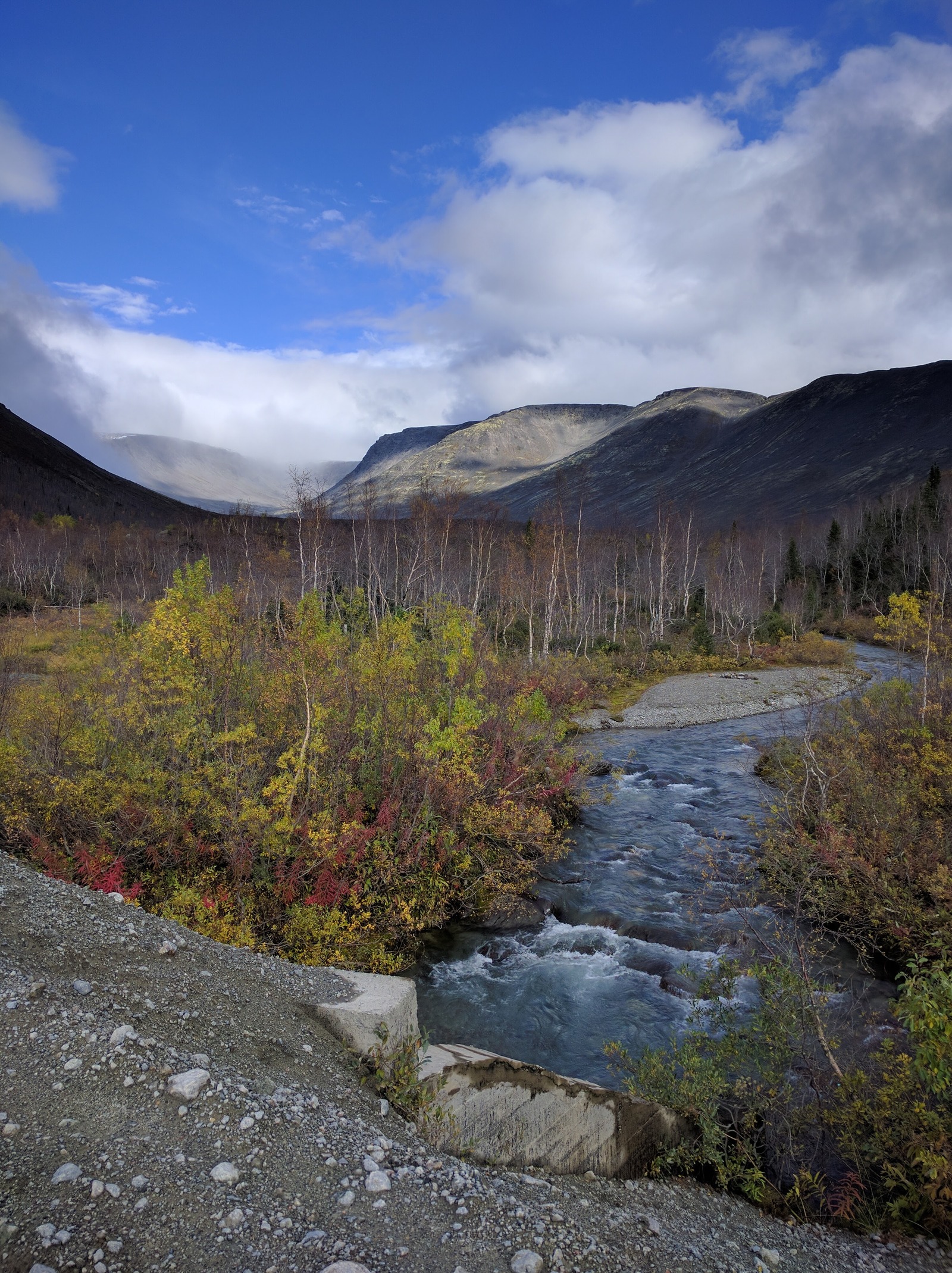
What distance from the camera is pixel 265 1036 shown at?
23.8 feet

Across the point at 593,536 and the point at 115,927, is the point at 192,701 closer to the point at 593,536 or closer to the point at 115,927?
the point at 115,927

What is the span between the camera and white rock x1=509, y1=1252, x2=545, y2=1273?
516 centimetres

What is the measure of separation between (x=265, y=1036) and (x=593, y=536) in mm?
76019

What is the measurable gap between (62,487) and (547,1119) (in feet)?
581

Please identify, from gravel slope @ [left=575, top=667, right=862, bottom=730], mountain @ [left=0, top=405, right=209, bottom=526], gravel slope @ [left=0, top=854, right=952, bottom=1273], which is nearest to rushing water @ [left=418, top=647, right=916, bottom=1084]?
gravel slope @ [left=0, top=854, right=952, bottom=1273]

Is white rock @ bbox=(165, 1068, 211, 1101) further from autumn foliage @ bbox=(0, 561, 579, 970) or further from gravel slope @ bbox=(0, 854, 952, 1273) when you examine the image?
autumn foliage @ bbox=(0, 561, 579, 970)

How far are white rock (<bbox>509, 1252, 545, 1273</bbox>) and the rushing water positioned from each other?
5260mm

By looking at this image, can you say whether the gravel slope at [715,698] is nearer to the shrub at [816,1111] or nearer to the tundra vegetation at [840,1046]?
the tundra vegetation at [840,1046]

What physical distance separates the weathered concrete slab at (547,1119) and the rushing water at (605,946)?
2.51m

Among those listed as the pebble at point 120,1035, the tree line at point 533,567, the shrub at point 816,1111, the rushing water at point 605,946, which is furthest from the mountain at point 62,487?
the shrub at point 816,1111

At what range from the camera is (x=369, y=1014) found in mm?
8047

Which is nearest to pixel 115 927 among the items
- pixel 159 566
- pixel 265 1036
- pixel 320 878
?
pixel 265 1036

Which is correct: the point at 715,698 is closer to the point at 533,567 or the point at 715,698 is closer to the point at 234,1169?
the point at 533,567

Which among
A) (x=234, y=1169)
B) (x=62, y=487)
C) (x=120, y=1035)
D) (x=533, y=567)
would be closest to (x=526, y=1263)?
(x=234, y=1169)
